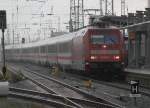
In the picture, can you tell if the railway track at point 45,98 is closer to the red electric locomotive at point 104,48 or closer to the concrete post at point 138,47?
the red electric locomotive at point 104,48

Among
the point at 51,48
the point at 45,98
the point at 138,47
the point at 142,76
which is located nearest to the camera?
the point at 45,98

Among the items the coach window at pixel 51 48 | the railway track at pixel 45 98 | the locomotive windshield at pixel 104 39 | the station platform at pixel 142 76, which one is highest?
the locomotive windshield at pixel 104 39

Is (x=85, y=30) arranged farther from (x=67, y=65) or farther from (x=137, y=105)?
(x=137, y=105)

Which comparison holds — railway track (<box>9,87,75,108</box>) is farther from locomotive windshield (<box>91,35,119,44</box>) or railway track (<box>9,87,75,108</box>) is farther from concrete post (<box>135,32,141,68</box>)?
concrete post (<box>135,32,141,68</box>)

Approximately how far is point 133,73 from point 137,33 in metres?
3.76

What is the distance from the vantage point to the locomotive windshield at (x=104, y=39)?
28953mm

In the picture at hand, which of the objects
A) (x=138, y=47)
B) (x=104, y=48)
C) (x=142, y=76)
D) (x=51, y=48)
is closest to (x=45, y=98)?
(x=142, y=76)

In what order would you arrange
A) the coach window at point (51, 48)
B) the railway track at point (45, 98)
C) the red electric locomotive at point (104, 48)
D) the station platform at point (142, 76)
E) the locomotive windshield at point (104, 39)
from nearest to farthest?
the railway track at point (45, 98), the station platform at point (142, 76), the red electric locomotive at point (104, 48), the locomotive windshield at point (104, 39), the coach window at point (51, 48)

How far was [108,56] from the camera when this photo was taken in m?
28.9

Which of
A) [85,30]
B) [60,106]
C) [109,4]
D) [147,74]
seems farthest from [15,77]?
[109,4]

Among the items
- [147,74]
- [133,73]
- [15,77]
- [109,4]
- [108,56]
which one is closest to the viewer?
[147,74]

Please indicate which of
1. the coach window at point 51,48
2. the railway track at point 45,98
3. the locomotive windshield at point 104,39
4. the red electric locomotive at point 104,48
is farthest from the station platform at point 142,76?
the coach window at point 51,48

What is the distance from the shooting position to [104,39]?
1141 inches

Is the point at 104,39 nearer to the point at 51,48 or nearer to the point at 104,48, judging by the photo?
the point at 104,48
